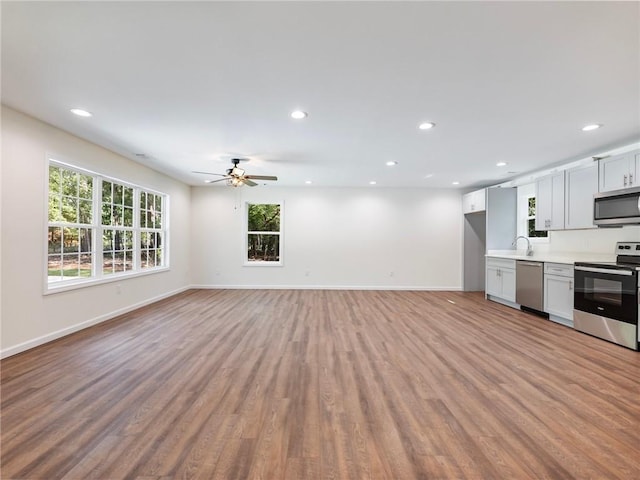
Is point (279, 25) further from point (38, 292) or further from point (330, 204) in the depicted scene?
point (330, 204)

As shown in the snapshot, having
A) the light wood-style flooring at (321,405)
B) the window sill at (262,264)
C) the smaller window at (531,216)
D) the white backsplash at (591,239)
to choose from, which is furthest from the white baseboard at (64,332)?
the smaller window at (531,216)

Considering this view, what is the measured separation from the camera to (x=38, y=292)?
3.45m

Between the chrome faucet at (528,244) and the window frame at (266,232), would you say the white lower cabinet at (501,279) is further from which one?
the window frame at (266,232)

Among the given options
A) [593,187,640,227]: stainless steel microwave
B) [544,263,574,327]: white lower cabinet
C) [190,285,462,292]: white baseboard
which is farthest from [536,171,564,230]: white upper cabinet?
[190,285,462,292]: white baseboard

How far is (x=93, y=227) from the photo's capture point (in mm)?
4398

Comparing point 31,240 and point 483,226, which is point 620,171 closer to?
point 483,226

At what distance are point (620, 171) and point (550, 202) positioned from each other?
116cm

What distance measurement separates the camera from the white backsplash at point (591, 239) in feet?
13.6

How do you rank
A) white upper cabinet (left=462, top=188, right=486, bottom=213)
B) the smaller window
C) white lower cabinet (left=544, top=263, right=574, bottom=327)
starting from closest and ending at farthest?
1. white lower cabinet (left=544, top=263, right=574, bottom=327)
2. the smaller window
3. white upper cabinet (left=462, top=188, right=486, bottom=213)

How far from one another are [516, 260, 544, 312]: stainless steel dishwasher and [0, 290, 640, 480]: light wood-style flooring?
2.72ft

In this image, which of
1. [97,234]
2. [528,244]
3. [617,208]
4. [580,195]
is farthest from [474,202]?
[97,234]

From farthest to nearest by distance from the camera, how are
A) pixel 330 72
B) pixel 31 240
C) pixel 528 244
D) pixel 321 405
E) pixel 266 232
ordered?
pixel 266 232 → pixel 528 244 → pixel 31 240 → pixel 330 72 → pixel 321 405

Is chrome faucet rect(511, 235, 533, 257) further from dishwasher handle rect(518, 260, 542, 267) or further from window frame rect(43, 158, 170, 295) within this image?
window frame rect(43, 158, 170, 295)

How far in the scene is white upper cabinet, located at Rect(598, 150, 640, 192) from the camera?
3721mm
